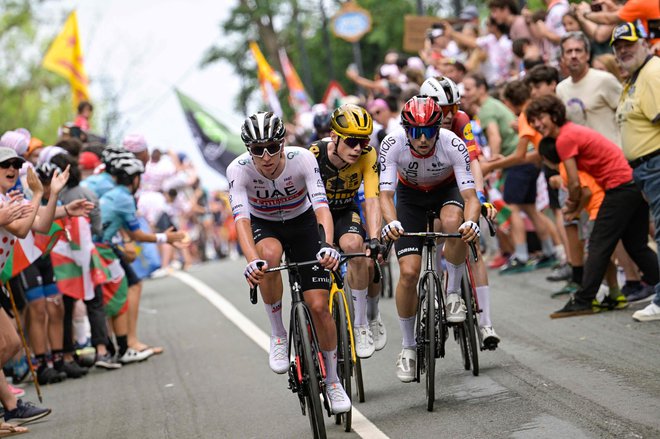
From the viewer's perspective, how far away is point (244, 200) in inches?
337

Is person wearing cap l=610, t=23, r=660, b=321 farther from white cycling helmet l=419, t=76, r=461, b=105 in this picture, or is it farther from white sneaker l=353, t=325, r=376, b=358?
white sneaker l=353, t=325, r=376, b=358

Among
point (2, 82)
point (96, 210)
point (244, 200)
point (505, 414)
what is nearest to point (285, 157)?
point (244, 200)

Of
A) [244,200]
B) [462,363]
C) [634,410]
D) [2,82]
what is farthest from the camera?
[2,82]

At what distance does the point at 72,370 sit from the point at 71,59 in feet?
44.1

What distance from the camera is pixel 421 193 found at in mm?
9859

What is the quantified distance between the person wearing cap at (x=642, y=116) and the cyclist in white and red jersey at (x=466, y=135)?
179 cm

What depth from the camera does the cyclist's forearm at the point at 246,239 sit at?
8.20m

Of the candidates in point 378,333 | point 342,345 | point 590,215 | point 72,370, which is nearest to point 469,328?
point 378,333

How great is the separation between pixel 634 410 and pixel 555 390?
995 millimetres

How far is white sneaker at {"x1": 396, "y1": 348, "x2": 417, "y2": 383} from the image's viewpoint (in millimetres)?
9320

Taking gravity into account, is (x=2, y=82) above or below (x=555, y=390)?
above

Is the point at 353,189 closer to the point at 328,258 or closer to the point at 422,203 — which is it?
the point at 422,203

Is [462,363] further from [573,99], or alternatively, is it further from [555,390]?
[573,99]

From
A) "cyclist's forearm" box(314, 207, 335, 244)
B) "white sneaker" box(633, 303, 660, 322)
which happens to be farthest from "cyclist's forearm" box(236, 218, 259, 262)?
"white sneaker" box(633, 303, 660, 322)
